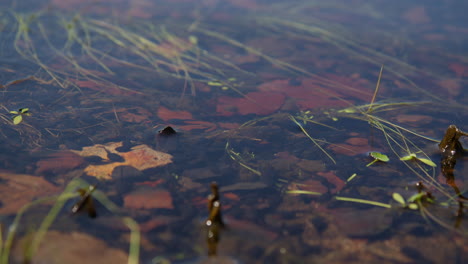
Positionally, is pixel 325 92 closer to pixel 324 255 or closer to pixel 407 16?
pixel 324 255

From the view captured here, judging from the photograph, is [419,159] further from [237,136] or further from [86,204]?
[86,204]

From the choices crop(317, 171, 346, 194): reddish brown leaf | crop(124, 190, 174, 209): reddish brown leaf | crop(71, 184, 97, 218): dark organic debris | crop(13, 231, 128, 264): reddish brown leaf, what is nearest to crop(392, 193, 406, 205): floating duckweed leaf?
crop(317, 171, 346, 194): reddish brown leaf

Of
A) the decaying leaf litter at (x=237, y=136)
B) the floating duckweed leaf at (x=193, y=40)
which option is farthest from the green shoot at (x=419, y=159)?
the floating duckweed leaf at (x=193, y=40)

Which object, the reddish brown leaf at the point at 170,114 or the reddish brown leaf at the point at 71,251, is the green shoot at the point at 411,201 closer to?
the reddish brown leaf at the point at 71,251

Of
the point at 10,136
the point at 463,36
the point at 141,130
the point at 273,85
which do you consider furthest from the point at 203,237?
the point at 463,36

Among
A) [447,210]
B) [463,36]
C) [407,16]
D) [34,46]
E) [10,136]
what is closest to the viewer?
[447,210]

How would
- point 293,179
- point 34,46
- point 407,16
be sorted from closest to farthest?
1. point 293,179
2. point 34,46
3. point 407,16

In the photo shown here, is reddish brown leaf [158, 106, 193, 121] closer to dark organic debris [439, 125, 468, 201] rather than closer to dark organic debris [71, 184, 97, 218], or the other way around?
dark organic debris [71, 184, 97, 218]

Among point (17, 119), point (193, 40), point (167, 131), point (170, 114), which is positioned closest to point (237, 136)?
point (167, 131)

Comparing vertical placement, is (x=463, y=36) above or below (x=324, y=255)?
above
